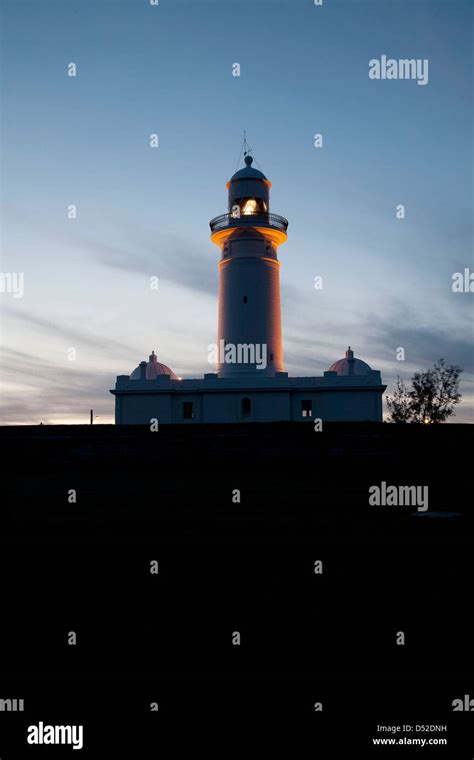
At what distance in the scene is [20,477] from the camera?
929 cm

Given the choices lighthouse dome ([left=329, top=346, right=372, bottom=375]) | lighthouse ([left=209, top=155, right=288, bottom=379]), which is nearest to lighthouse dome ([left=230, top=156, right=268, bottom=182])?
lighthouse ([left=209, top=155, right=288, bottom=379])

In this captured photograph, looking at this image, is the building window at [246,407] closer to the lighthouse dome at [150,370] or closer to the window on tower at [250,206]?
the lighthouse dome at [150,370]

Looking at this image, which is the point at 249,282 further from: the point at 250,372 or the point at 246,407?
the point at 246,407

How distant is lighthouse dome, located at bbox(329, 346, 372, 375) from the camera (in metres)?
37.0

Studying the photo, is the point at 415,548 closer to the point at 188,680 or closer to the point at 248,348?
the point at 188,680

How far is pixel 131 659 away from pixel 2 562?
6.93ft

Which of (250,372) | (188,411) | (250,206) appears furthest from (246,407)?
(250,206)

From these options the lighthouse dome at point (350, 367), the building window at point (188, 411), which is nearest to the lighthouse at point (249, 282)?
the building window at point (188, 411)

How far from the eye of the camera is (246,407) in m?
34.4

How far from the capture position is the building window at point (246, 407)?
34.3 m

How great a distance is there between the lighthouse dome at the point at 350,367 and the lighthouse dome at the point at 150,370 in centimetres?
1106

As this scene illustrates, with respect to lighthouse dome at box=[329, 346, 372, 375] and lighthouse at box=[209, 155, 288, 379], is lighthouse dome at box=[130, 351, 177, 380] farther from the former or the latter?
lighthouse dome at box=[329, 346, 372, 375]

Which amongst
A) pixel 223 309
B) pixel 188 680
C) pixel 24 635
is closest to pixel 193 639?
pixel 188 680

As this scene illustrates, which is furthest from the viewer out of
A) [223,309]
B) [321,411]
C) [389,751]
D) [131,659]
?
[223,309]
